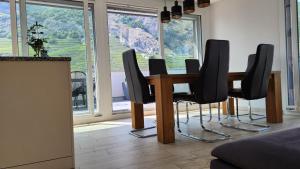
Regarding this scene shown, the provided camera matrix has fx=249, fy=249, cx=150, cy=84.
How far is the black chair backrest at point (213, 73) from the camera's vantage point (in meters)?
2.66

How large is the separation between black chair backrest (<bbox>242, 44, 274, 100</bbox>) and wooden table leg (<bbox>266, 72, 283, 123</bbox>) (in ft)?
1.19

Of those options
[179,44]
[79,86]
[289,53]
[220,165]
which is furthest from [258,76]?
[79,86]

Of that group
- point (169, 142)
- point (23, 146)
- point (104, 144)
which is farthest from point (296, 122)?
point (23, 146)

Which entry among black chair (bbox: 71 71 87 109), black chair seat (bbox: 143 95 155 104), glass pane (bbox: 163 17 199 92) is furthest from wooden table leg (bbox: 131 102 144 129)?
glass pane (bbox: 163 17 199 92)

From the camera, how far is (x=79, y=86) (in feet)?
14.4

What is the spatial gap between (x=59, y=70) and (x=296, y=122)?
3.16 meters

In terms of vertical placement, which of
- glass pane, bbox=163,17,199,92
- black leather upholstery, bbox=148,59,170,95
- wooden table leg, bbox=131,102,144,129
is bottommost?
wooden table leg, bbox=131,102,144,129

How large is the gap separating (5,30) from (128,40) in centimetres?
212

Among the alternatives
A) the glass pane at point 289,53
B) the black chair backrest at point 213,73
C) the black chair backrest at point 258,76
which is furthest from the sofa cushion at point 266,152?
the glass pane at point 289,53

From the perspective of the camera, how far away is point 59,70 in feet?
6.19

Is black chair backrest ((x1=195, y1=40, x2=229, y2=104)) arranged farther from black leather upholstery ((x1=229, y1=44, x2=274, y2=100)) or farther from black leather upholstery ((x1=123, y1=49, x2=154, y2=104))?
black leather upholstery ((x1=123, y1=49, x2=154, y2=104))

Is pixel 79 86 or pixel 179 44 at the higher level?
pixel 179 44

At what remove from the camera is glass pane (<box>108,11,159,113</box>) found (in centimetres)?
477

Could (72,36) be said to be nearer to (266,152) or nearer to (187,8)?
(187,8)
